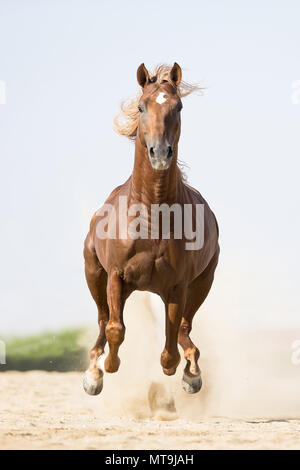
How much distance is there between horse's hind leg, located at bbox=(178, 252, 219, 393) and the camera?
343 inches

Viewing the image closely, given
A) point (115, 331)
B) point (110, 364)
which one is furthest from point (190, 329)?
point (115, 331)

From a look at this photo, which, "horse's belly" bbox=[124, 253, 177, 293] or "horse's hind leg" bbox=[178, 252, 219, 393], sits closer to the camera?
"horse's belly" bbox=[124, 253, 177, 293]

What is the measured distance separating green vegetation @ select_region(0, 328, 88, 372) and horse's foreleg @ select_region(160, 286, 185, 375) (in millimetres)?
8700

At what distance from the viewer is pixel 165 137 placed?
23.2 feet

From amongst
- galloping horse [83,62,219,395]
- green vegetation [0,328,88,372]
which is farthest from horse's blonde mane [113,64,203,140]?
green vegetation [0,328,88,372]

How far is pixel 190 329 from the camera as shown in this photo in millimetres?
9039

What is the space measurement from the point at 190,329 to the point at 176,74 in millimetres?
2784

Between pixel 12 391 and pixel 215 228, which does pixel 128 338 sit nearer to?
pixel 215 228

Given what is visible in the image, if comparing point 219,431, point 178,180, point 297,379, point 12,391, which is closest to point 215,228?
point 178,180

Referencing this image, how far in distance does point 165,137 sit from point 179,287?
156 centimetres

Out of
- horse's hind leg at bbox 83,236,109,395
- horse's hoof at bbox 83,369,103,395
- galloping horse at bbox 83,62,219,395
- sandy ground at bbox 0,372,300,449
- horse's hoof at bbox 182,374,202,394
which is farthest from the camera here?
horse's hind leg at bbox 83,236,109,395

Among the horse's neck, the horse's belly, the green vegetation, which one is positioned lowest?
the green vegetation

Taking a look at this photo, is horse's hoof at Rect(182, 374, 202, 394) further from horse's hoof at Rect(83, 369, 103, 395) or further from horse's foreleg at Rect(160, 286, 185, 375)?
horse's hoof at Rect(83, 369, 103, 395)

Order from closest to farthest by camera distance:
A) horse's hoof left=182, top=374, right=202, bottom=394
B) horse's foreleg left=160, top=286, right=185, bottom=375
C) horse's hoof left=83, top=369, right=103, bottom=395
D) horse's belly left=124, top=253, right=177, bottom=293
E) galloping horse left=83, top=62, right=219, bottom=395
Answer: galloping horse left=83, top=62, right=219, bottom=395
horse's belly left=124, top=253, right=177, bottom=293
horse's foreleg left=160, top=286, right=185, bottom=375
horse's hoof left=83, top=369, right=103, bottom=395
horse's hoof left=182, top=374, right=202, bottom=394
